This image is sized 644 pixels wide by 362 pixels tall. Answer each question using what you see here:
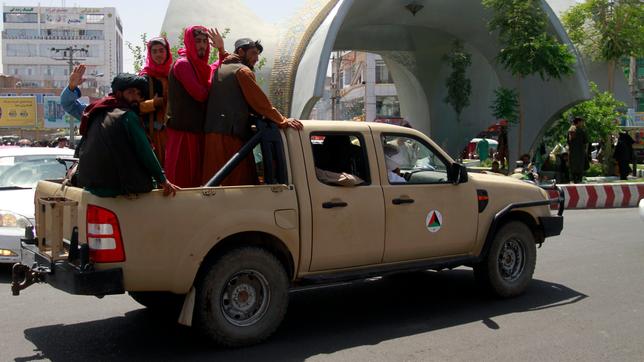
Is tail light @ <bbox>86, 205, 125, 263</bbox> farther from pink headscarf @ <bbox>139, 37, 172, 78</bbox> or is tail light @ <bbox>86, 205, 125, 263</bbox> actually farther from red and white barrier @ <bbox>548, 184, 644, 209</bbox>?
red and white barrier @ <bbox>548, 184, 644, 209</bbox>

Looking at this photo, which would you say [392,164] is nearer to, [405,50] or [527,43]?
[527,43]

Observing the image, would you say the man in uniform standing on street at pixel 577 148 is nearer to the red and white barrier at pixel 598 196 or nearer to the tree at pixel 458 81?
A: the red and white barrier at pixel 598 196

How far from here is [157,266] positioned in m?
4.85

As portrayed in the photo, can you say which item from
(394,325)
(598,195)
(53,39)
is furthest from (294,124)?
(53,39)

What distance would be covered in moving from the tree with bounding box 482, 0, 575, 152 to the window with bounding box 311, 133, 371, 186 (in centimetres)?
1509

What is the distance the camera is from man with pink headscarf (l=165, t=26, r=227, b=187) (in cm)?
580

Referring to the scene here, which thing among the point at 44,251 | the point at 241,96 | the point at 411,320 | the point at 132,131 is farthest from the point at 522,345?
the point at 44,251

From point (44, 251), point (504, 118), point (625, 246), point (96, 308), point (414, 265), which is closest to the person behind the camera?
point (44, 251)

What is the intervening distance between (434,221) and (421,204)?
0.71 ft

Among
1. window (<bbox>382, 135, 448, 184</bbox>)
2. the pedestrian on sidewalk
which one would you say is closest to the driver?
window (<bbox>382, 135, 448, 184</bbox>)

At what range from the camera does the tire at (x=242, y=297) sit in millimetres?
5094

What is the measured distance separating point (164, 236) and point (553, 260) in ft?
19.3

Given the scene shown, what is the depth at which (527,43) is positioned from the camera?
66.0 feet

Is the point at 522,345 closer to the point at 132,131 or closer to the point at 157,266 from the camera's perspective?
the point at 157,266
